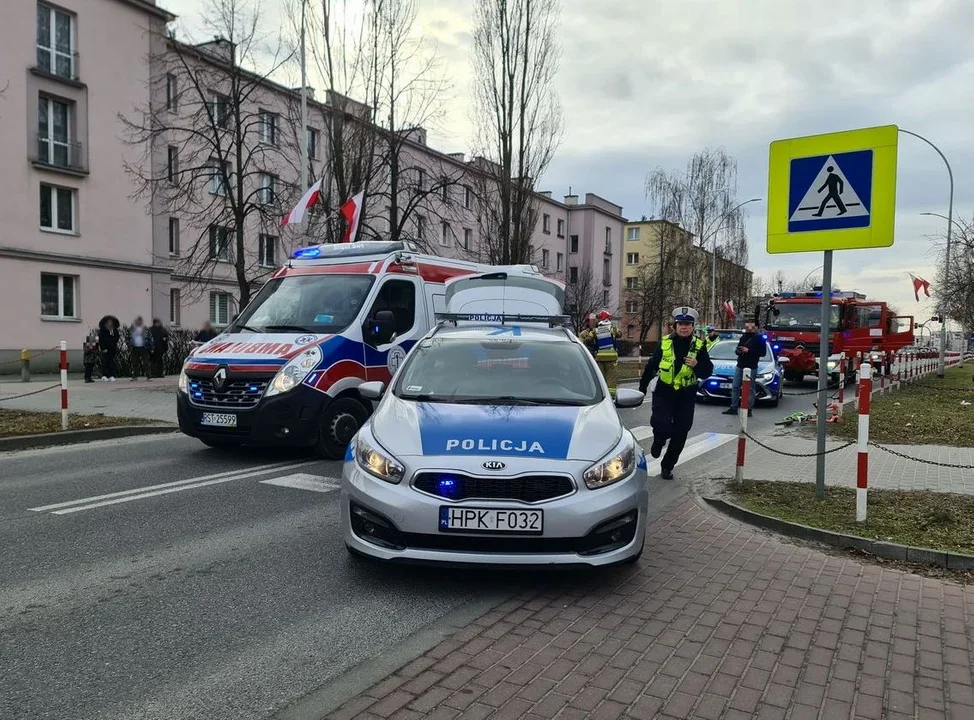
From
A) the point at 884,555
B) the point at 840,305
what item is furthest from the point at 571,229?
the point at 884,555

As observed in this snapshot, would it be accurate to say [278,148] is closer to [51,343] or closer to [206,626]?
[51,343]

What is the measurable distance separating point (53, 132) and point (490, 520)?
29370 mm

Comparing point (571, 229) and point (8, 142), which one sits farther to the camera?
point (571, 229)

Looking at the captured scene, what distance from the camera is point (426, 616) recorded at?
4242 mm

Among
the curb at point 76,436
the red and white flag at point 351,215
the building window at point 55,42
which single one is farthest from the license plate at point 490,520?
the building window at point 55,42

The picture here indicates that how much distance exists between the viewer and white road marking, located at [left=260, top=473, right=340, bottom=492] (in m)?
7.45

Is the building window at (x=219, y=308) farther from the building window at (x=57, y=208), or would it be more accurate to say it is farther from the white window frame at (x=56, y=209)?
the building window at (x=57, y=208)

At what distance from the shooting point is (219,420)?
850cm

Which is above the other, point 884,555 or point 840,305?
point 840,305

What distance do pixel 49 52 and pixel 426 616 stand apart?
99.2 ft

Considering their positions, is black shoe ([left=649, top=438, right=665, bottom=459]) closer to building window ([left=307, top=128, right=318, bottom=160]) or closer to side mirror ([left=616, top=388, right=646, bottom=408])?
side mirror ([left=616, top=388, right=646, bottom=408])

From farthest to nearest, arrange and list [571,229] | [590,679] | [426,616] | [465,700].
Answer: [571,229] < [426,616] < [590,679] < [465,700]

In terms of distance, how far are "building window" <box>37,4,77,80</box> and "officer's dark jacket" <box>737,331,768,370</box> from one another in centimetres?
2564

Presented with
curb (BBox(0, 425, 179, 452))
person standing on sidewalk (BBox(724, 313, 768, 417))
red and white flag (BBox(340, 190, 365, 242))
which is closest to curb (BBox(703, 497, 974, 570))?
person standing on sidewalk (BBox(724, 313, 768, 417))
